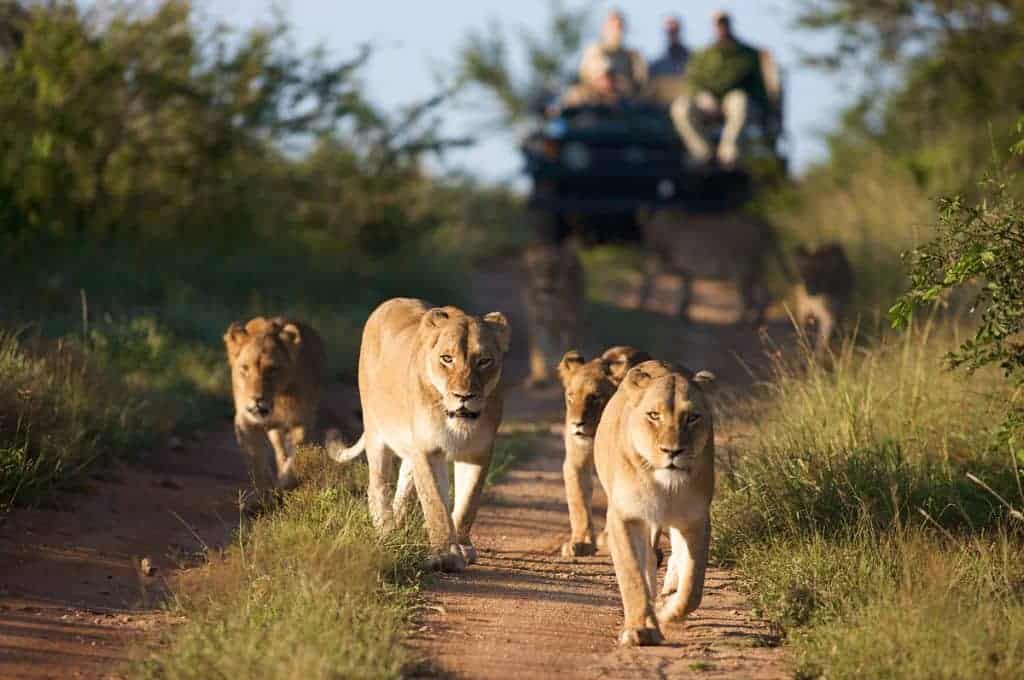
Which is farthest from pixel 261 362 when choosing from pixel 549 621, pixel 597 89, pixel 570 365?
pixel 597 89

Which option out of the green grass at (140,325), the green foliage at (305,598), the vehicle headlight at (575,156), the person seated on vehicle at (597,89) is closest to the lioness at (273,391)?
the green grass at (140,325)

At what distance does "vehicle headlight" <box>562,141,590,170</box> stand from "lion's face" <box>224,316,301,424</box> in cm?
893

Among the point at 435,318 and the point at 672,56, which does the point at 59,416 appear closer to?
the point at 435,318

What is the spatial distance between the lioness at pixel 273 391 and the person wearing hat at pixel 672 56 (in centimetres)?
1120

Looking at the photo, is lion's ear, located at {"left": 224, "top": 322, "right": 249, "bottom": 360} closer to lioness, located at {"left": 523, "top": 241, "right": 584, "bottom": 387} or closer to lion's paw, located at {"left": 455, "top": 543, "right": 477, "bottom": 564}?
lion's paw, located at {"left": 455, "top": 543, "right": 477, "bottom": 564}

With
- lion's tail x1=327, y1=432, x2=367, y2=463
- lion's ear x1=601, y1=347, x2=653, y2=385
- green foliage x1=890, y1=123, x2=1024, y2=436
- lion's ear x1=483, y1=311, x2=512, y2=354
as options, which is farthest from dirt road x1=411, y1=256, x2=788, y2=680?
green foliage x1=890, y1=123, x2=1024, y2=436

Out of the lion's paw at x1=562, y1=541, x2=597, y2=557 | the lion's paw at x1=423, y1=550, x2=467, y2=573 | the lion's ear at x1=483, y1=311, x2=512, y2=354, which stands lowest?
the lion's paw at x1=562, y1=541, x2=597, y2=557

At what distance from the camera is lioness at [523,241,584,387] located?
13297mm

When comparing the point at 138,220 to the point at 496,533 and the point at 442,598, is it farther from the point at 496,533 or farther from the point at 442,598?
the point at 442,598

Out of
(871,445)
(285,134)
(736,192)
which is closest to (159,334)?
(285,134)

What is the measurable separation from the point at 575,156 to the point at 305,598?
40.4 feet

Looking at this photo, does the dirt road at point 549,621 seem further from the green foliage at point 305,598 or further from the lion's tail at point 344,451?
the lion's tail at point 344,451

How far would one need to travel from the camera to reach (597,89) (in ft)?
60.5

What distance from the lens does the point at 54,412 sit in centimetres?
850
